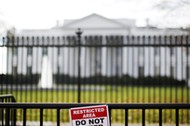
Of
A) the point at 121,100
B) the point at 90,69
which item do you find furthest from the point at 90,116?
the point at 90,69

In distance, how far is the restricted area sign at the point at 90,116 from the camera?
3.37m

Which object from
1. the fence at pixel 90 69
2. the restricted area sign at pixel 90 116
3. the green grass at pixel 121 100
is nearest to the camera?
the restricted area sign at pixel 90 116

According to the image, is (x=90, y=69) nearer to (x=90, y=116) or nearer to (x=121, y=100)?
(x=121, y=100)

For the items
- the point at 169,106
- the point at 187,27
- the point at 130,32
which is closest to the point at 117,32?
the point at 130,32

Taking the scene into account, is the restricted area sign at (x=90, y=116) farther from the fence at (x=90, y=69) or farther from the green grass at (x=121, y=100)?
the green grass at (x=121, y=100)

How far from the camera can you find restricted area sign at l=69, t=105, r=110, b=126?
3.37 metres

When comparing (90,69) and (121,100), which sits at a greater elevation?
(90,69)

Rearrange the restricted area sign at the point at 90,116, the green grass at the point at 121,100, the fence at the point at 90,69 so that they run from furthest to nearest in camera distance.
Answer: the fence at the point at 90,69 < the green grass at the point at 121,100 < the restricted area sign at the point at 90,116

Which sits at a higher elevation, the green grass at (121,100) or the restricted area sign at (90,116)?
the restricted area sign at (90,116)

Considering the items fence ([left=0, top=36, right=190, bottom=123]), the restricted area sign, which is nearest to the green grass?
fence ([left=0, top=36, right=190, bottom=123])

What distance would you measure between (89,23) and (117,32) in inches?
154

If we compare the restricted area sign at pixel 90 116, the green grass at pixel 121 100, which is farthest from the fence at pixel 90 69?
the restricted area sign at pixel 90 116

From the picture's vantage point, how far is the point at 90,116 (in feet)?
11.1

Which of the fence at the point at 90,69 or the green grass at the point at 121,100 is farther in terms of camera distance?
the fence at the point at 90,69
